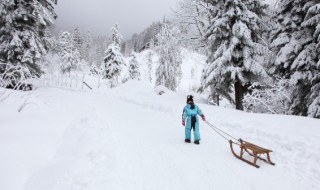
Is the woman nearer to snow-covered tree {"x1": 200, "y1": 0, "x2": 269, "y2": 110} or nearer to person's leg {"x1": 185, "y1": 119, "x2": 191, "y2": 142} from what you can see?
person's leg {"x1": 185, "y1": 119, "x2": 191, "y2": 142}

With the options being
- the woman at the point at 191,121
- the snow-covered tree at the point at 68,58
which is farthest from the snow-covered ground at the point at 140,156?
the snow-covered tree at the point at 68,58

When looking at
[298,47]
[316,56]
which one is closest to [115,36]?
[298,47]

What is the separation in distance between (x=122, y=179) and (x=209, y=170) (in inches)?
86.6

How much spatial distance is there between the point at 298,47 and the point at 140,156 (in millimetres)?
10010

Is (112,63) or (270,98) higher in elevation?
(112,63)

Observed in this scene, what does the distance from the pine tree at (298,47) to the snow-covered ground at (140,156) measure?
3238 millimetres

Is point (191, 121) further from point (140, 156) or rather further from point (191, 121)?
point (140, 156)

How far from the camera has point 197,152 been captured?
23.4ft

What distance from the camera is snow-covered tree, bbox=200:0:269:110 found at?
12.9 metres

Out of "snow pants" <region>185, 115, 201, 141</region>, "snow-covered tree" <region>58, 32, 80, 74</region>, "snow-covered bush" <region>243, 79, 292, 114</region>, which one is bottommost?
"snow pants" <region>185, 115, 201, 141</region>

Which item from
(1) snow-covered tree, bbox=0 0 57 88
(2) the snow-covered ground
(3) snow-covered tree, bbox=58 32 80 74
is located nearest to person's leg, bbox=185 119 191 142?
(2) the snow-covered ground

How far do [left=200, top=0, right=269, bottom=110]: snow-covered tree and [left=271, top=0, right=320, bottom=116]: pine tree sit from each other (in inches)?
37.1

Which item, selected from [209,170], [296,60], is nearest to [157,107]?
[296,60]

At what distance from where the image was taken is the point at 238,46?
13.5 m
